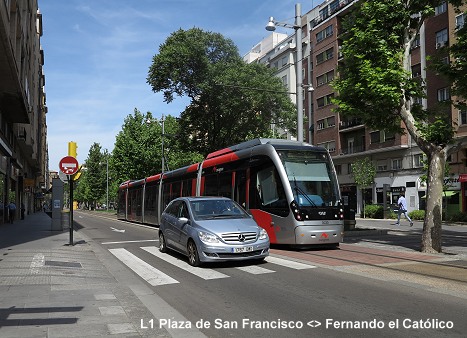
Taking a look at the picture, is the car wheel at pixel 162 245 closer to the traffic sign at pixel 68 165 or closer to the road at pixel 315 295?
the road at pixel 315 295

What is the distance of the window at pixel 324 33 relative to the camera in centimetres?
5709

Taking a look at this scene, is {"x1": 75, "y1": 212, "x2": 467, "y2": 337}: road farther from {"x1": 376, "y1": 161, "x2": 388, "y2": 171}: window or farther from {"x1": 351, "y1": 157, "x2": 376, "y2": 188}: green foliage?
{"x1": 376, "y1": 161, "x2": 388, "y2": 171}: window

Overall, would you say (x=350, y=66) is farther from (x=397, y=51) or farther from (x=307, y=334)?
(x=307, y=334)

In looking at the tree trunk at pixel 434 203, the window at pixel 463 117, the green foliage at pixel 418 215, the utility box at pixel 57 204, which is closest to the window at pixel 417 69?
the window at pixel 463 117

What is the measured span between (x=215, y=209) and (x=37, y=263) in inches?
165

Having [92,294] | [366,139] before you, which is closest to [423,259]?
[92,294]

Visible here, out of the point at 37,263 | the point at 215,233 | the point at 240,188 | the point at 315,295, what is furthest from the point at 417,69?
the point at 315,295

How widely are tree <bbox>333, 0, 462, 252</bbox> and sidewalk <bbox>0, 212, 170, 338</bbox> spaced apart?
27.2 feet

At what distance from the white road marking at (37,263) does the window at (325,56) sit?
166 feet

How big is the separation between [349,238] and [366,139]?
3627 centimetres

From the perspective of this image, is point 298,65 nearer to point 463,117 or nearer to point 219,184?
point 219,184

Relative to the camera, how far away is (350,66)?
13.7m

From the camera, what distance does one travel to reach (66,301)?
6.54 m

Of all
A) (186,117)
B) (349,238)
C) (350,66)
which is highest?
(186,117)
